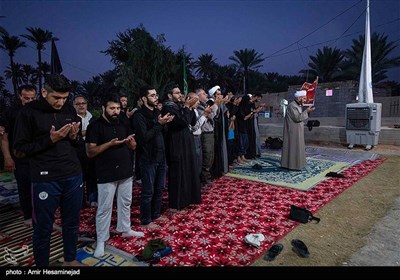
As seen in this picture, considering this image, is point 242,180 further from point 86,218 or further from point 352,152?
point 352,152

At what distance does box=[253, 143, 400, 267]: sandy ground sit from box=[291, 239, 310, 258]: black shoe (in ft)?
0.14

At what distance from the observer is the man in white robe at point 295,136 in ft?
20.4

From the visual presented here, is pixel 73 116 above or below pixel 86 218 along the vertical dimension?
above

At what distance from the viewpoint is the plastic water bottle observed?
→ 2.69m

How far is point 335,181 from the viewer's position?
541 cm

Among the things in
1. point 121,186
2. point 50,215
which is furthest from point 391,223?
point 50,215

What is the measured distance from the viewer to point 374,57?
22281 millimetres

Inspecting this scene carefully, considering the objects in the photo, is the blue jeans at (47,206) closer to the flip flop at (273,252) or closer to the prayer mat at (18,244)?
the prayer mat at (18,244)

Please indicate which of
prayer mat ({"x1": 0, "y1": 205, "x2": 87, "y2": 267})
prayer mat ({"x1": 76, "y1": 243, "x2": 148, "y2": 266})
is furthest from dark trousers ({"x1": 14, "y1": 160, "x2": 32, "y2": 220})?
prayer mat ({"x1": 76, "y1": 243, "x2": 148, "y2": 266})

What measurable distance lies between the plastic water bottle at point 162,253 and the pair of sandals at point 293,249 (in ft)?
3.29

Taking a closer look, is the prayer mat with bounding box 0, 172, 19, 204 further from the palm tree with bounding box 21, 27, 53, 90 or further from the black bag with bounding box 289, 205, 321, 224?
the palm tree with bounding box 21, 27, 53, 90
